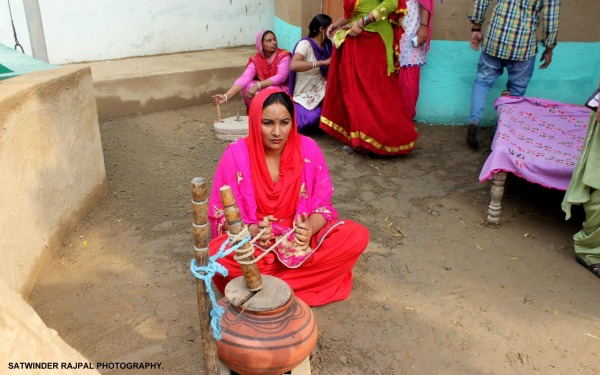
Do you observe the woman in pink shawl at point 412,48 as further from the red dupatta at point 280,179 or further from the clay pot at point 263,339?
the clay pot at point 263,339

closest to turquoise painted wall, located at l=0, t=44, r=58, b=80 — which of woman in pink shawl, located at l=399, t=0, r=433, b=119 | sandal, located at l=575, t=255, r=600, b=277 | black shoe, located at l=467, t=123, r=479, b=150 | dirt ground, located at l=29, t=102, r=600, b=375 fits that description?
dirt ground, located at l=29, t=102, r=600, b=375

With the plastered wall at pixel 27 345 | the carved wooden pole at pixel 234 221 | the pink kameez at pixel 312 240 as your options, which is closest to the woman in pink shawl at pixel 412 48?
the pink kameez at pixel 312 240

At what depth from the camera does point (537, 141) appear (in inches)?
165

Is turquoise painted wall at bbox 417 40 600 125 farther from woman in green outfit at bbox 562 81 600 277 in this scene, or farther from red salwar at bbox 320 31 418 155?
woman in green outfit at bbox 562 81 600 277

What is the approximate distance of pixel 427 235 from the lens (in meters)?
3.96

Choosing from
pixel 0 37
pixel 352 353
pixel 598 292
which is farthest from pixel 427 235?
pixel 0 37

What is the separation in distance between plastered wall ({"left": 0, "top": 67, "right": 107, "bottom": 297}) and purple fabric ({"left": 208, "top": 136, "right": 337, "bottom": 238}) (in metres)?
1.09

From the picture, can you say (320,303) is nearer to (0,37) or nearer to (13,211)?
(13,211)

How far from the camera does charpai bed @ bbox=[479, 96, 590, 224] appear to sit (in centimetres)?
386

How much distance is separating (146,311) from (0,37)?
5.06m

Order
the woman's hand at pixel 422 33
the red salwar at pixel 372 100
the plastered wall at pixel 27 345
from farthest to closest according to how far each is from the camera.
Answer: the woman's hand at pixel 422 33 → the red salwar at pixel 372 100 → the plastered wall at pixel 27 345

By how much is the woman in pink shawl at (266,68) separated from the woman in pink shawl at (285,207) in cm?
290

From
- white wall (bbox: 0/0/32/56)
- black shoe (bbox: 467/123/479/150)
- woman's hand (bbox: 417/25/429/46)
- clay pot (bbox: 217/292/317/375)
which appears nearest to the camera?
clay pot (bbox: 217/292/317/375)

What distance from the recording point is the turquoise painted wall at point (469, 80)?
5.74 m
